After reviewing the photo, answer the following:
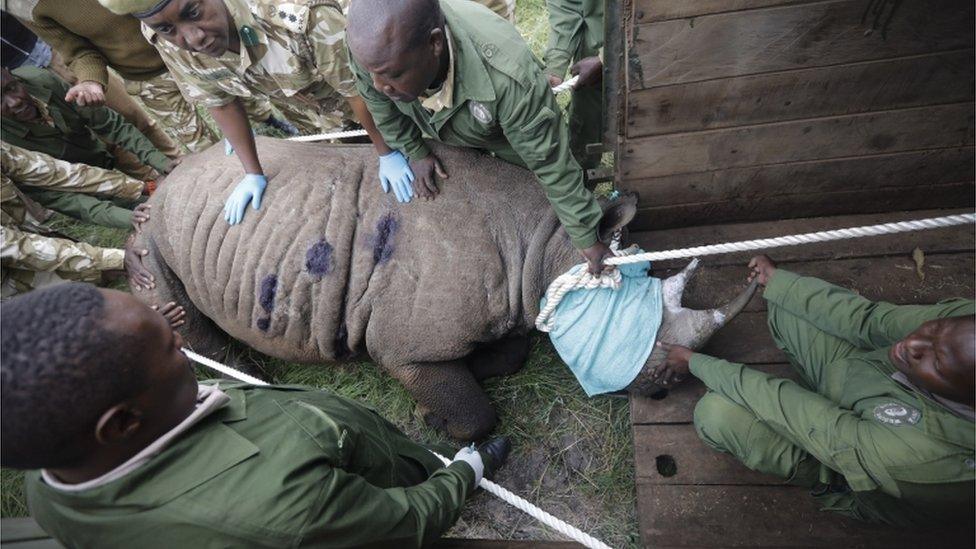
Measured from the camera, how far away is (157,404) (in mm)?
1590

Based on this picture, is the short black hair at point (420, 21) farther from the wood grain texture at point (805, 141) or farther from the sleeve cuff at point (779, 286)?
the sleeve cuff at point (779, 286)

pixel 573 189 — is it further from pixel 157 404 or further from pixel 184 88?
pixel 184 88

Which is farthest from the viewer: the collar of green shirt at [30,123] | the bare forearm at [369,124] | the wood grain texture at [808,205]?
the collar of green shirt at [30,123]

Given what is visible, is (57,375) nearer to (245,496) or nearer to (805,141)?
(245,496)

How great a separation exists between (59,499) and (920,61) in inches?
149

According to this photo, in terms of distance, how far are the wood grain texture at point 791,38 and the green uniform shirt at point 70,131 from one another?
180 inches

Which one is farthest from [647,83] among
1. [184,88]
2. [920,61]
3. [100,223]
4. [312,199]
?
[100,223]

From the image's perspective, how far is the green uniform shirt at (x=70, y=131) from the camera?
15.2ft

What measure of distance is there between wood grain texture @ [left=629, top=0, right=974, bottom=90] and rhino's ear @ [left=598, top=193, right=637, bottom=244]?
698mm

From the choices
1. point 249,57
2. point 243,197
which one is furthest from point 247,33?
point 243,197

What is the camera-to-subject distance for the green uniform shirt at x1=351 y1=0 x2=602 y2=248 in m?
2.72

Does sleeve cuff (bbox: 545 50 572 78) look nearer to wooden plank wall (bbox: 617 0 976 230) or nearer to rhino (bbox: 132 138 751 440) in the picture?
rhino (bbox: 132 138 751 440)

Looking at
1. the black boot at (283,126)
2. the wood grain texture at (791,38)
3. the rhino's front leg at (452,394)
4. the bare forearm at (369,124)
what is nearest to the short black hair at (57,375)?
the rhino's front leg at (452,394)

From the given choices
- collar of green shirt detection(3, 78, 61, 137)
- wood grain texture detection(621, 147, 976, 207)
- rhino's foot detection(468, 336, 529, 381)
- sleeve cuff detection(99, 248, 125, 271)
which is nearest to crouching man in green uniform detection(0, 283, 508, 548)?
rhino's foot detection(468, 336, 529, 381)
